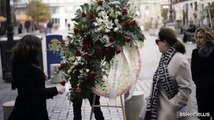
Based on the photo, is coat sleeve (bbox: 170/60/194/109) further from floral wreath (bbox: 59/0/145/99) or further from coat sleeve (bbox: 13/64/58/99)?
coat sleeve (bbox: 13/64/58/99)

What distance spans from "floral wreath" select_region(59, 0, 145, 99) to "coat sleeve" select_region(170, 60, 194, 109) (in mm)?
830

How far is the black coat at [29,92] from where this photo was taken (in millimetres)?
4082

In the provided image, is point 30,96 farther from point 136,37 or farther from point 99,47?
point 136,37

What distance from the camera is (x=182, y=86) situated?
407 centimetres

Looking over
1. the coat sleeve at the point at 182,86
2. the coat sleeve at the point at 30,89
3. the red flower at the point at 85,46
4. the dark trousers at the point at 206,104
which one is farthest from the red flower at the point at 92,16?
the dark trousers at the point at 206,104

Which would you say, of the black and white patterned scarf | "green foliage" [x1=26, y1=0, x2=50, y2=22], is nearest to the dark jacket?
the black and white patterned scarf

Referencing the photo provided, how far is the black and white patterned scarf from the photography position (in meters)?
4.16

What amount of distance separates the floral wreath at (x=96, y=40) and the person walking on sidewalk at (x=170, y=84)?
61cm

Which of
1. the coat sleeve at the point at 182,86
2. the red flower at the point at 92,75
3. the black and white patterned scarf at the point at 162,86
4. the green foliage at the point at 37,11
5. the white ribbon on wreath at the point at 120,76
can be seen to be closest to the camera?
the coat sleeve at the point at 182,86

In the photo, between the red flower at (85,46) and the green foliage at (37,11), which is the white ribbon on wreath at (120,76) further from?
the green foliage at (37,11)

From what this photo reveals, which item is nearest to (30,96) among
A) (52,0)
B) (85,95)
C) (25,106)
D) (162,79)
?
(25,106)

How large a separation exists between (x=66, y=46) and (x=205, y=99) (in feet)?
5.71

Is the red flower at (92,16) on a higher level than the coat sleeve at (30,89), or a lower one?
higher

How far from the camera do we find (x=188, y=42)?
2941cm
